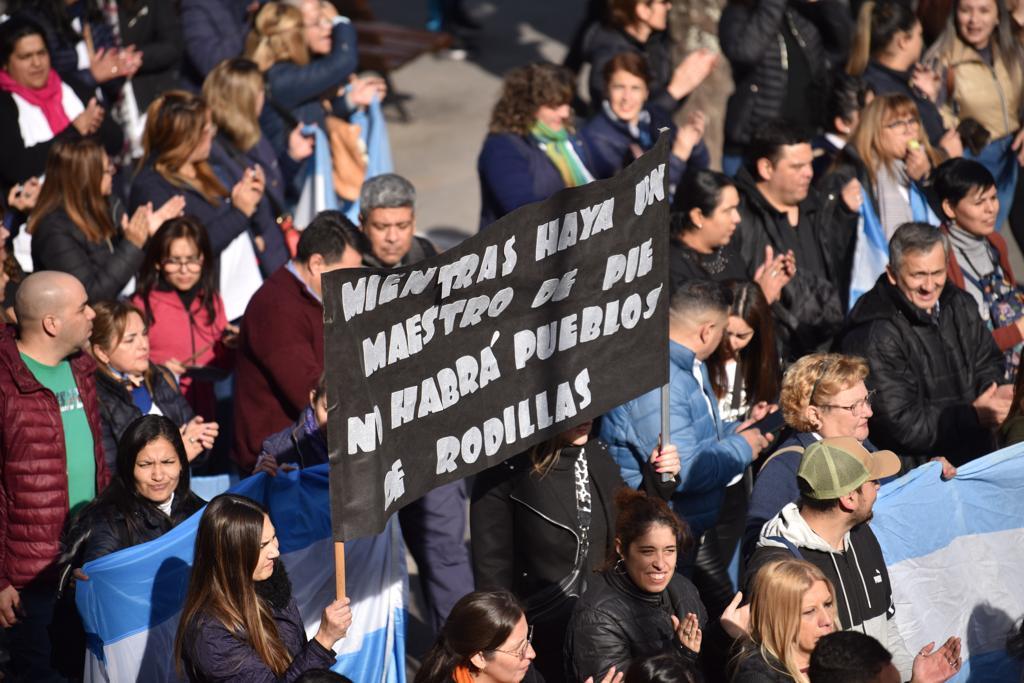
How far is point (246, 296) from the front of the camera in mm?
7969

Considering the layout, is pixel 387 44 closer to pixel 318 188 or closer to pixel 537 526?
pixel 318 188

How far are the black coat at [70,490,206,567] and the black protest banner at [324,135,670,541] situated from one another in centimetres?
122

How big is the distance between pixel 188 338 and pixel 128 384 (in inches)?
33.2

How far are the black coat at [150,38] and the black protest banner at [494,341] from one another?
5.73m

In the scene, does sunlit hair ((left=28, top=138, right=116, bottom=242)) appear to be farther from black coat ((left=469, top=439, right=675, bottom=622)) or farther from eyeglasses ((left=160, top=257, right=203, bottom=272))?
black coat ((left=469, top=439, right=675, bottom=622))

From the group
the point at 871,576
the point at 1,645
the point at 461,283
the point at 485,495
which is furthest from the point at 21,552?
the point at 871,576

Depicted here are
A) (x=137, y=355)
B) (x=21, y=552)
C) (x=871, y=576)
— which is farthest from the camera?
(x=137, y=355)

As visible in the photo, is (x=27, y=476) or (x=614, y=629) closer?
(x=614, y=629)

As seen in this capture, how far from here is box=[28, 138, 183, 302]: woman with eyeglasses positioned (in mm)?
7156

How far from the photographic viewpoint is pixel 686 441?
617cm

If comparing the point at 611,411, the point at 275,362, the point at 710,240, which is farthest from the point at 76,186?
the point at 710,240

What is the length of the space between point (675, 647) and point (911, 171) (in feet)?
13.4

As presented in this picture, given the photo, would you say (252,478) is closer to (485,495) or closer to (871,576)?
(485,495)

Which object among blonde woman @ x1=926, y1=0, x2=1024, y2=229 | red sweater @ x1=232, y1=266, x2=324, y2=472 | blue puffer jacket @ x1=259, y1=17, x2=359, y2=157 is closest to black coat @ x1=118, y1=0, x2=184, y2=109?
blue puffer jacket @ x1=259, y1=17, x2=359, y2=157
